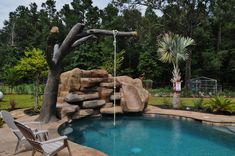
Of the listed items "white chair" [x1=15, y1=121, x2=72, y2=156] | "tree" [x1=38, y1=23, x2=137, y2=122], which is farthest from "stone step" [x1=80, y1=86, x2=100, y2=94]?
"white chair" [x1=15, y1=121, x2=72, y2=156]

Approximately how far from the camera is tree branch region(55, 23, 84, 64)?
30.0 ft

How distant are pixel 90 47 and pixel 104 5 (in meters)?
10.7

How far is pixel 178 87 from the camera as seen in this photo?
13.4m

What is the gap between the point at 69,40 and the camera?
919 cm

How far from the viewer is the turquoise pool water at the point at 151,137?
7.10 meters

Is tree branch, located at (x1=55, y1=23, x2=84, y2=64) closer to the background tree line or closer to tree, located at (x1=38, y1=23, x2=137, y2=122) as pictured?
tree, located at (x1=38, y1=23, x2=137, y2=122)

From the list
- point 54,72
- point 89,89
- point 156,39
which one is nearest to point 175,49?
point 89,89

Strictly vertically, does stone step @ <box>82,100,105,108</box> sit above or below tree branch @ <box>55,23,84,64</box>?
below

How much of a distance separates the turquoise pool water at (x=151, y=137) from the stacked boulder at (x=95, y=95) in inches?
20.4

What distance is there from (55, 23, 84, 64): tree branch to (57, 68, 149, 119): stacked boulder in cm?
227

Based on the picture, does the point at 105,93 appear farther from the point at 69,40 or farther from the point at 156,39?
the point at 156,39

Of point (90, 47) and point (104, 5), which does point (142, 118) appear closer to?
point (90, 47)

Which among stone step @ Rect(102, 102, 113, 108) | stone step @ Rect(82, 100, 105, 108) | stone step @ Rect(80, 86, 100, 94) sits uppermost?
stone step @ Rect(80, 86, 100, 94)

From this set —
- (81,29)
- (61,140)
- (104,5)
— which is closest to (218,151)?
(61,140)
